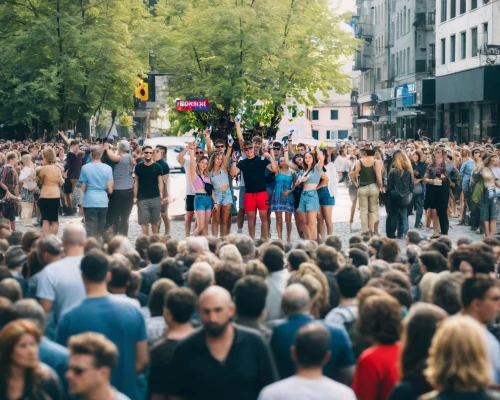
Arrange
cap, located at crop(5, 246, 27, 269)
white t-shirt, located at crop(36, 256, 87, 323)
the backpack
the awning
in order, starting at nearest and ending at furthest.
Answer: the backpack, white t-shirt, located at crop(36, 256, 87, 323), cap, located at crop(5, 246, 27, 269), the awning

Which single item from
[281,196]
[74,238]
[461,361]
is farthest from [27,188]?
[461,361]

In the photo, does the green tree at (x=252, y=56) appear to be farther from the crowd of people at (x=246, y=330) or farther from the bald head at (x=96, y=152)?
the crowd of people at (x=246, y=330)

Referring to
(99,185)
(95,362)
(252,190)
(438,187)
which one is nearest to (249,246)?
(95,362)

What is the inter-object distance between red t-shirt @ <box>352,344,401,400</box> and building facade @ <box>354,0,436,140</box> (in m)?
46.5

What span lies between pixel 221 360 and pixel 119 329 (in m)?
0.95

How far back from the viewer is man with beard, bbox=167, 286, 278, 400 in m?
5.83

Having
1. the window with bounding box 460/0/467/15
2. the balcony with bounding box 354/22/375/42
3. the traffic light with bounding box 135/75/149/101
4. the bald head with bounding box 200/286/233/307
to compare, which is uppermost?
the balcony with bounding box 354/22/375/42

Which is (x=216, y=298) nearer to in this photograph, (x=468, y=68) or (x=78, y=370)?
(x=78, y=370)

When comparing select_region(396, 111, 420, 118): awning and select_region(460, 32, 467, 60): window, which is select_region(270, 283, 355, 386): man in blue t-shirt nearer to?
select_region(460, 32, 467, 60): window

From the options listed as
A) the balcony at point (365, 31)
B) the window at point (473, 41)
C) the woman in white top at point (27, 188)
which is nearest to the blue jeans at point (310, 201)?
the woman in white top at point (27, 188)

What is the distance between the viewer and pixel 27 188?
21359 mm

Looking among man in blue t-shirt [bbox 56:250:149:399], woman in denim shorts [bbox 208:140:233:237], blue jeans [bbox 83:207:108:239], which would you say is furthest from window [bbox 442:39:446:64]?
man in blue t-shirt [bbox 56:250:149:399]

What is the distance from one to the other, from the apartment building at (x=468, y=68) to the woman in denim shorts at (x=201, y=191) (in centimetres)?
2371

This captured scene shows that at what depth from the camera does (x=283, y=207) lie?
18312 millimetres
